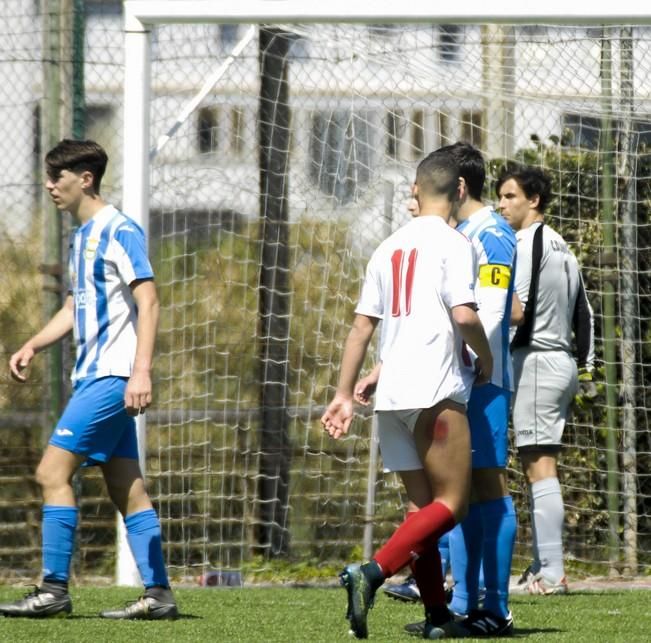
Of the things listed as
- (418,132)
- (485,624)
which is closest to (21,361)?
(485,624)

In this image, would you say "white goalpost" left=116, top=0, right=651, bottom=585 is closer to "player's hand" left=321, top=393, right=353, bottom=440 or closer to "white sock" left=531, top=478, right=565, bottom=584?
"white sock" left=531, top=478, right=565, bottom=584

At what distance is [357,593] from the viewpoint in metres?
4.91

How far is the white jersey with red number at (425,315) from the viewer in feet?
16.3

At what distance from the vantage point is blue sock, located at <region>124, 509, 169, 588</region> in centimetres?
581

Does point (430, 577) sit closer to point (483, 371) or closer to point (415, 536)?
point (415, 536)

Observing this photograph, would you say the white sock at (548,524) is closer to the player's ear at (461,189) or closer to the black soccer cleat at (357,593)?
the player's ear at (461,189)

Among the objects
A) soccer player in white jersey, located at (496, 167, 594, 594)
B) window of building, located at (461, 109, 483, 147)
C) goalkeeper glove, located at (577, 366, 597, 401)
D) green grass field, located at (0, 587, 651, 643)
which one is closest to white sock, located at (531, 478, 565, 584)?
soccer player in white jersey, located at (496, 167, 594, 594)

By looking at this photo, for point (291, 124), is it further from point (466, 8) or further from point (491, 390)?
A: point (491, 390)

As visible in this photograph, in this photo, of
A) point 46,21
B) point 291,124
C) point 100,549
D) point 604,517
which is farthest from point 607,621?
point 46,21

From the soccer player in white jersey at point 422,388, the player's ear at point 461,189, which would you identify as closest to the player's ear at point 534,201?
the player's ear at point 461,189

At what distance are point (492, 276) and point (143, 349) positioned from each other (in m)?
1.31

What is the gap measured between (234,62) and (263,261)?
1133mm

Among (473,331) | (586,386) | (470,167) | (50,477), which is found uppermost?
(470,167)

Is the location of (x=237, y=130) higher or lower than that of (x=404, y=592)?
higher
